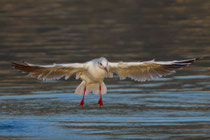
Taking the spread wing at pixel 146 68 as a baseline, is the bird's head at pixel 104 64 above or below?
above

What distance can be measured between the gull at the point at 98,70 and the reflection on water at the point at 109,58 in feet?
1.97

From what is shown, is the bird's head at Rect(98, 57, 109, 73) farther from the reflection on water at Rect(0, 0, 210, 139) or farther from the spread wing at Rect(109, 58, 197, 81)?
the reflection on water at Rect(0, 0, 210, 139)

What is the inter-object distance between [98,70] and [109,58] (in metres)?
6.98

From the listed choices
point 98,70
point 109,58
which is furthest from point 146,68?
point 109,58

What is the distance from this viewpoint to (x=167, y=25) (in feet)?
90.7

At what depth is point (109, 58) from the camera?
20078mm

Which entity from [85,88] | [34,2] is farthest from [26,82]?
[34,2]

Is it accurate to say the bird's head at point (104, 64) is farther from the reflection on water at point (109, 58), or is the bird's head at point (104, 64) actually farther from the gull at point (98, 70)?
the reflection on water at point (109, 58)

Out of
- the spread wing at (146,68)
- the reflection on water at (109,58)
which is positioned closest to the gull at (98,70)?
the spread wing at (146,68)

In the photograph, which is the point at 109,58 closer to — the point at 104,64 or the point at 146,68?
the point at 146,68

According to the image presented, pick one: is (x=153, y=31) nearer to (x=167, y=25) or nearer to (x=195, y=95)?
(x=167, y=25)

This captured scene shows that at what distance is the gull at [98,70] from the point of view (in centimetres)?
1288

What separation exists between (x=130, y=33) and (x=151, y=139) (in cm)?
1472

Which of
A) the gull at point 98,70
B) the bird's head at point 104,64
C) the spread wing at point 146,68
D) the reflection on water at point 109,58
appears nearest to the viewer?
the reflection on water at point 109,58
